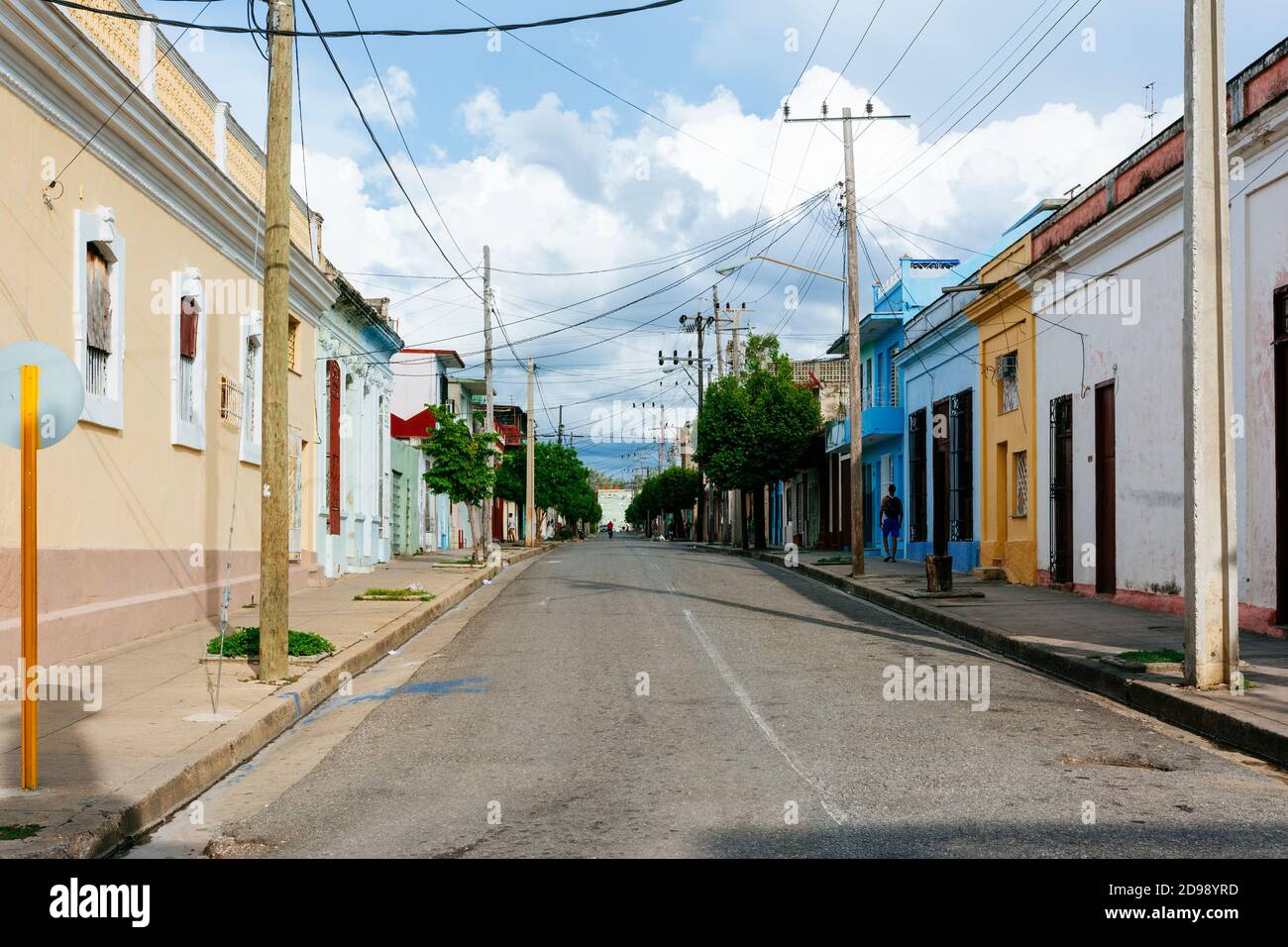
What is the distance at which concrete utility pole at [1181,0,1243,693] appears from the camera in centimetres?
968

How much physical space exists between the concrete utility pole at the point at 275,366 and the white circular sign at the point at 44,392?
3.91 m

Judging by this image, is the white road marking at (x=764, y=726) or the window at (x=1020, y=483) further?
the window at (x=1020, y=483)

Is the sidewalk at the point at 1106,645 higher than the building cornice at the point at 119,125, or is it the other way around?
the building cornice at the point at 119,125

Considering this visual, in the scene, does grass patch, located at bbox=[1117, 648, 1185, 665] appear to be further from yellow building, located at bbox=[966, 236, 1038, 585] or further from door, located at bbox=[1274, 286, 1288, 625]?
yellow building, located at bbox=[966, 236, 1038, 585]

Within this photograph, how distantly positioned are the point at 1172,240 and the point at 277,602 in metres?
12.1

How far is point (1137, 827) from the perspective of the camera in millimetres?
5832

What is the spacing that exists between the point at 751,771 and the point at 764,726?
56.6 inches

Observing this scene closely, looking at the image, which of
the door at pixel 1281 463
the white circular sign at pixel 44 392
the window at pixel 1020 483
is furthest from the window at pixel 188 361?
the window at pixel 1020 483

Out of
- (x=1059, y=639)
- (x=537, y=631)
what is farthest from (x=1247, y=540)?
(x=537, y=631)

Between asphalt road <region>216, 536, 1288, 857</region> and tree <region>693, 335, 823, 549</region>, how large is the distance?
27.5m

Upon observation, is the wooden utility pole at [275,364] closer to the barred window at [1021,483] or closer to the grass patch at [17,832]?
the grass patch at [17,832]

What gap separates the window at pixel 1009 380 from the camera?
23281 mm

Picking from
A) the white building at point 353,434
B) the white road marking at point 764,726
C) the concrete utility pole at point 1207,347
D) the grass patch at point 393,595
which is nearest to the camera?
the white road marking at point 764,726

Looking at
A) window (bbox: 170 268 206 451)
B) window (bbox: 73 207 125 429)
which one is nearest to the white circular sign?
window (bbox: 73 207 125 429)
